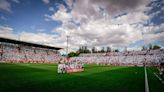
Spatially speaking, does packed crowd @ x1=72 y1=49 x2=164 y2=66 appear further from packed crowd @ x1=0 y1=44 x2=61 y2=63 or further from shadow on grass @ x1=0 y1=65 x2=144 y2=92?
shadow on grass @ x1=0 y1=65 x2=144 y2=92

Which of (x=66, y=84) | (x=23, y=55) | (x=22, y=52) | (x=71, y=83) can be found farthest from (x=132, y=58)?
(x=66, y=84)

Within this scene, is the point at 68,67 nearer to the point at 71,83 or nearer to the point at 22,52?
the point at 71,83

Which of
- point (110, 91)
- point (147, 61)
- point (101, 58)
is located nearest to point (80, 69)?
point (110, 91)

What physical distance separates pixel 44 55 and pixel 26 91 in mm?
62702

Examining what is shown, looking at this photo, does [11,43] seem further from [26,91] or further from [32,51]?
[26,91]

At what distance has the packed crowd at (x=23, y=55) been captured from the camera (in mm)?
52594

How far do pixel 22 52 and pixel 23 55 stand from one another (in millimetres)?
2367

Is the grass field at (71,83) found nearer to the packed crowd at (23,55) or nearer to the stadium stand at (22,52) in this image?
the packed crowd at (23,55)

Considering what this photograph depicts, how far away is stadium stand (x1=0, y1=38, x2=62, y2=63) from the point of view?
53.3 metres

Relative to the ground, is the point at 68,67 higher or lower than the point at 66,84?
higher

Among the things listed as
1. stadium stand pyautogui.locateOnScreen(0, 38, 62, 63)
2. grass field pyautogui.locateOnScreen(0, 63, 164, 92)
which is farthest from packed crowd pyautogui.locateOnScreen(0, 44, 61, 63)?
grass field pyautogui.locateOnScreen(0, 63, 164, 92)

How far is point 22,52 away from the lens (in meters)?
61.5

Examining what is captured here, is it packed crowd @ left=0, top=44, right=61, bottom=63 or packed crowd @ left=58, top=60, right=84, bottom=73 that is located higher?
packed crowd @ left=0, top=44, right=61, bottom=63

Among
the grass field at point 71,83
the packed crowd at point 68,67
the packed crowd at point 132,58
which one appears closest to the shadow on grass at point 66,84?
the grass field at point 71,83
